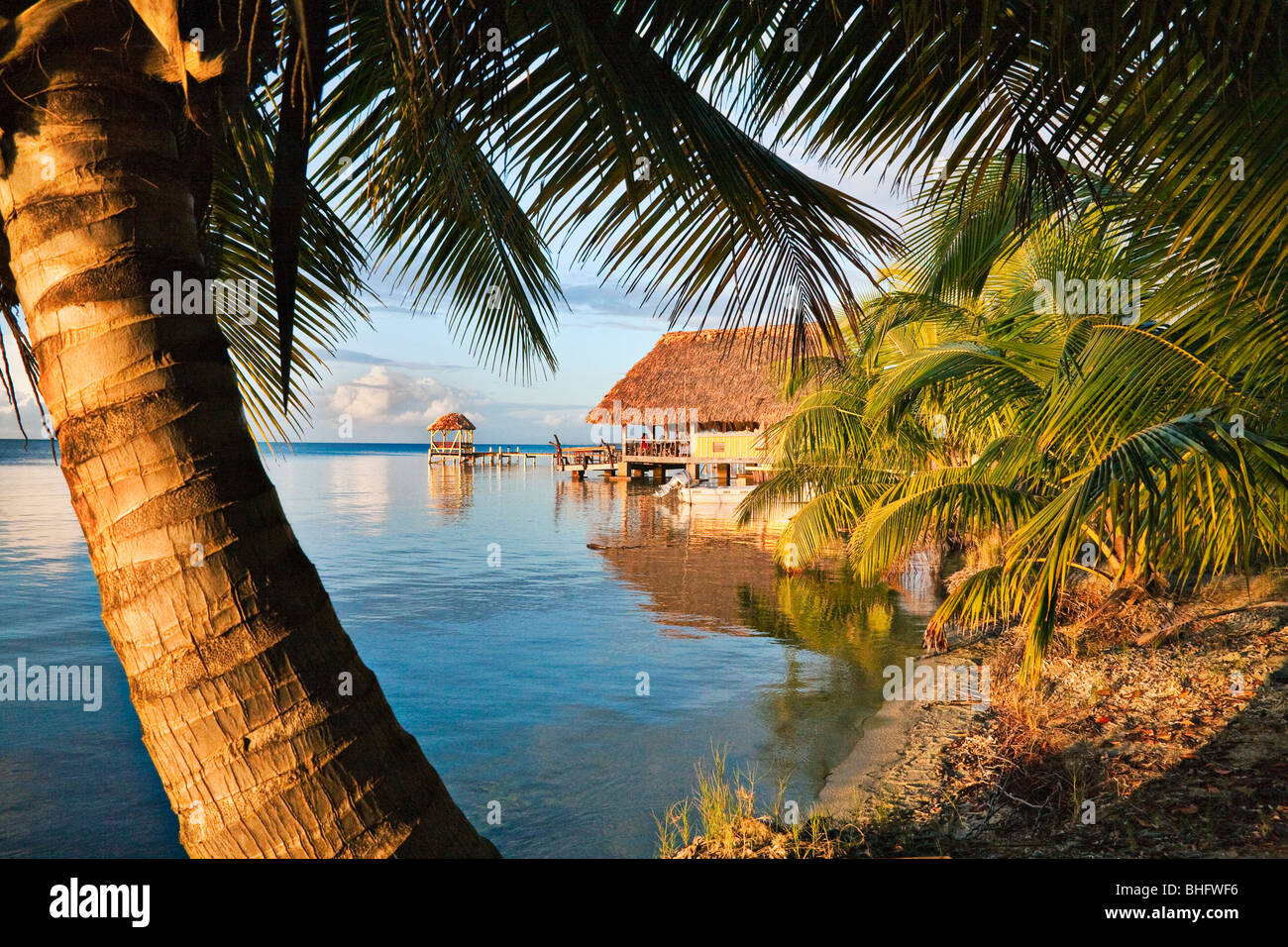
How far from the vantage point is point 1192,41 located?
2018 mm

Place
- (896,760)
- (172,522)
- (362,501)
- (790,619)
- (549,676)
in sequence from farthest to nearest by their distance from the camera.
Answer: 1. (362,501)
2. (790,619)
3. (549,676)
4. (896,760)
5. (172,522)

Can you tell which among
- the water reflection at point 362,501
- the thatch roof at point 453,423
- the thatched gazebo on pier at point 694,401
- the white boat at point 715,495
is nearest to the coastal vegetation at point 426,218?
the water reflection at point 362,501

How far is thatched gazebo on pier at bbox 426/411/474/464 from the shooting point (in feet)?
178

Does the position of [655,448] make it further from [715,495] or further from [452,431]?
[452,431]

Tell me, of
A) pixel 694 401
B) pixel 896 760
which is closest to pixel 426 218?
pixel 896 760

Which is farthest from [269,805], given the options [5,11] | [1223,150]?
[1223,150]

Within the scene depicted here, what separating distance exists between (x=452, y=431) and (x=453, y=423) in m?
2.27

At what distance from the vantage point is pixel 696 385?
100ft

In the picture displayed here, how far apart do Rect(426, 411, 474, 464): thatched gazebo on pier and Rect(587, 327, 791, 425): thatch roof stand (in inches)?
865

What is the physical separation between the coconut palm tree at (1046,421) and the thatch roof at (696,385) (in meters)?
16.7

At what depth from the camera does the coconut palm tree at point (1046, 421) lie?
3.26m
